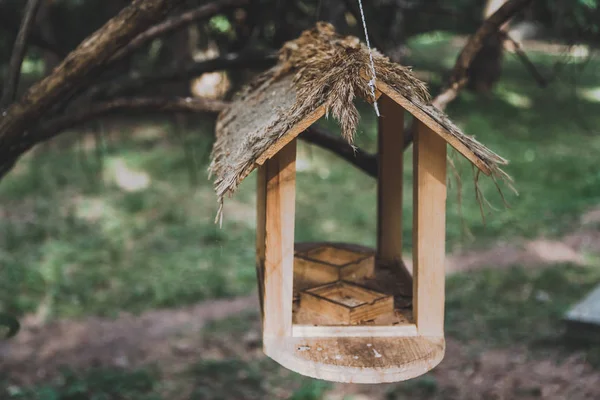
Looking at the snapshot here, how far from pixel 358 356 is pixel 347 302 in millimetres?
341

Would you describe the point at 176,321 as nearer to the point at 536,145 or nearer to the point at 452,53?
the point at 536,145

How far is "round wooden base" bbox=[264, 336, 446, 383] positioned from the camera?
6.84 ft

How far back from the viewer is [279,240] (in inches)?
89.6

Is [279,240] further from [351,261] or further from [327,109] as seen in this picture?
[351,261]

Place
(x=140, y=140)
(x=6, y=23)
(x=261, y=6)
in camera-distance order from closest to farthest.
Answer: (x=6, y=23), (x=261, y=6), (x=140, y=140)

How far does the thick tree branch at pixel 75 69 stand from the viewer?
2.59m

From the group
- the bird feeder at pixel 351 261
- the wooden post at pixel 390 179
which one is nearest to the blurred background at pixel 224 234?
the bird feeder at pixel 351 261

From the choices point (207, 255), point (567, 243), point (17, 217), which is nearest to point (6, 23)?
point (207, 255)

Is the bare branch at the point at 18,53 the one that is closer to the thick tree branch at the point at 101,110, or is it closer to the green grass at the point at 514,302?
the thick tree branch at the point at 101,110

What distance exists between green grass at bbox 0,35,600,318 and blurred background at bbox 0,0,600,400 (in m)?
0.03

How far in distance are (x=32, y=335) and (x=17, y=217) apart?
3.00 m

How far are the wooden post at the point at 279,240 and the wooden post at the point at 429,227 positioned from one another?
1.36ft

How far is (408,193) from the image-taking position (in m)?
9.78

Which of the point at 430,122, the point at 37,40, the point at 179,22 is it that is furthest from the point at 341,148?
the point at 37,40
